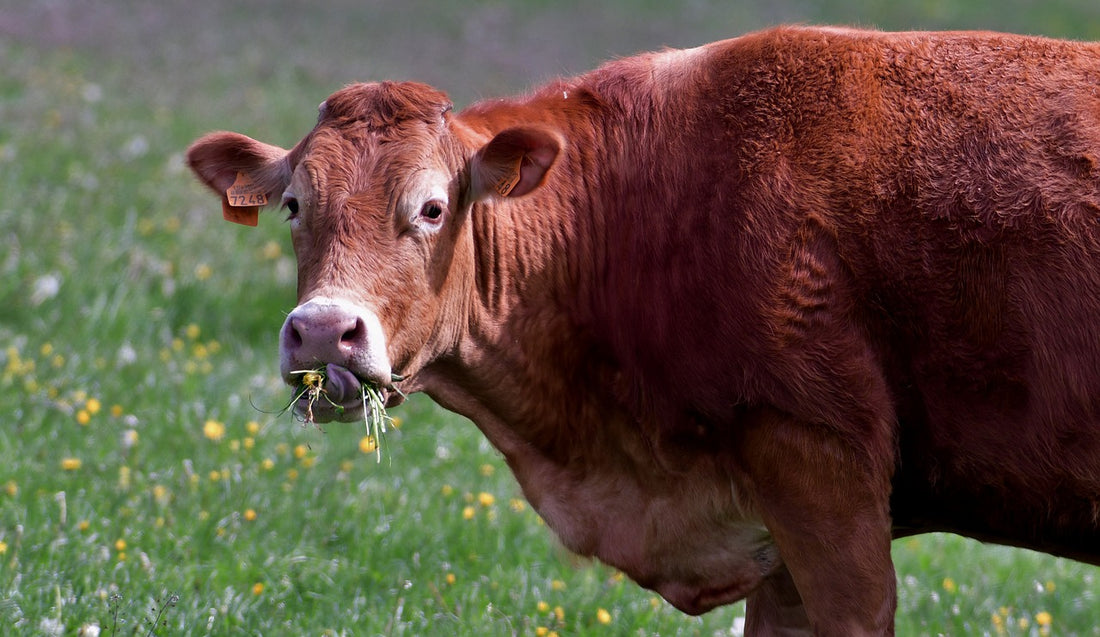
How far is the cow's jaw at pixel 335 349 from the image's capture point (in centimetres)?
372

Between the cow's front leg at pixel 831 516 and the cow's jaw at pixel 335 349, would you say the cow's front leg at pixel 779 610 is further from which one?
the cow's jaw at pixel 335 349

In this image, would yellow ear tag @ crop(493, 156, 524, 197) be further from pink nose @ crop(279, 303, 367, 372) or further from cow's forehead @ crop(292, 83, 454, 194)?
pink nose @ crop(279, 303, 367, 372)

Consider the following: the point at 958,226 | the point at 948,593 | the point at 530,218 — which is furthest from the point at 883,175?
the point at 948,593

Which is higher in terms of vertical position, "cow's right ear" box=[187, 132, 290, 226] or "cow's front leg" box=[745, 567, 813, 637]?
"cow's right ear" box=[187, 132, 290, 226]

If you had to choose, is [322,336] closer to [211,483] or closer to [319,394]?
[319,394]

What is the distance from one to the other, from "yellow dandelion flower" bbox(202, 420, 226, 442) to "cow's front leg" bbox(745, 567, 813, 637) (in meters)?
2.83

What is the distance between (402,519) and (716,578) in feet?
6.23

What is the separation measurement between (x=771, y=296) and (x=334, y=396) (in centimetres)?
139

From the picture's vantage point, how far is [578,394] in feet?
14.8

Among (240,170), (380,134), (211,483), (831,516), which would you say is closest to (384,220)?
Result: (380,134)

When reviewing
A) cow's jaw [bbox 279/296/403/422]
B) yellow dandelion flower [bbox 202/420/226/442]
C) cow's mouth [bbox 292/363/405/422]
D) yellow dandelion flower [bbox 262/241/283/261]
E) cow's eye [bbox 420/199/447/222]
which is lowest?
yellow dandelion flower [bbox 262/241/283/261]

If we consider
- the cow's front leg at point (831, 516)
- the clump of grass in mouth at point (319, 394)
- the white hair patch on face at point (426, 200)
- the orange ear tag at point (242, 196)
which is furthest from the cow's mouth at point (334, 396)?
the cow's front leg at point (831, 516)

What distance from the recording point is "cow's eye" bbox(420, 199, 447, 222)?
13.4ft

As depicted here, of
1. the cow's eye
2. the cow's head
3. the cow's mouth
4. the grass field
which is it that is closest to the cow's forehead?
the cow's head
